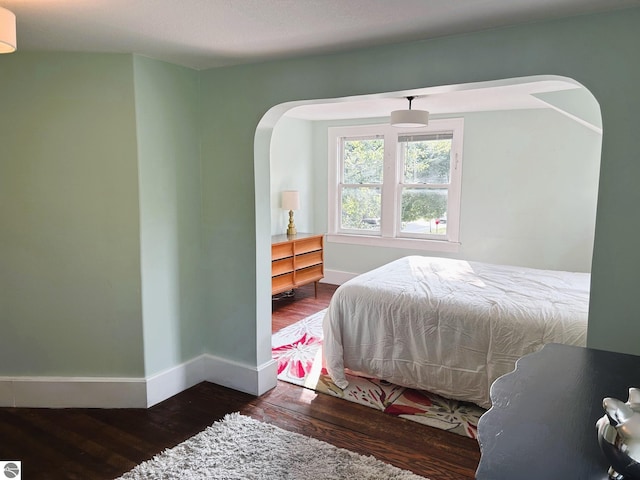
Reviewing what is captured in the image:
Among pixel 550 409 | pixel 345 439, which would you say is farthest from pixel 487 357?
pixel 550 409

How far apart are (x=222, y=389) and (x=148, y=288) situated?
89 centimetres

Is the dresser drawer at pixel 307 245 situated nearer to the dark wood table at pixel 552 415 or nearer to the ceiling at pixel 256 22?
the ceiling at pixel 256 22

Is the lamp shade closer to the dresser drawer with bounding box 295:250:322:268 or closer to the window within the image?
the dresser drawer with bounding box 295:250:322:268

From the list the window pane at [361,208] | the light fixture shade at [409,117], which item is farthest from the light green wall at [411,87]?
the window pane at [361,208]

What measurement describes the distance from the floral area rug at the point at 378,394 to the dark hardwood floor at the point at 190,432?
0.09 metres

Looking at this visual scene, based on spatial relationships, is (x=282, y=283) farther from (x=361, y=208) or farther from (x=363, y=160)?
(x=363, y=160)


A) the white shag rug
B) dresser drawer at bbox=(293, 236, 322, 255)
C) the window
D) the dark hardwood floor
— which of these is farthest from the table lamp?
the white shag rug

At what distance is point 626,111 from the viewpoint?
184 centimetres

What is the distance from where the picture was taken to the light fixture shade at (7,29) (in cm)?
177

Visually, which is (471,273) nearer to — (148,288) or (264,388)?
(264,388)

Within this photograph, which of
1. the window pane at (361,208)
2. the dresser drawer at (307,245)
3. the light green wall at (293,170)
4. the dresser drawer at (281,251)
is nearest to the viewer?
the dresser drawer at (281,251)

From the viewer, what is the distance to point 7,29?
1.80 metres

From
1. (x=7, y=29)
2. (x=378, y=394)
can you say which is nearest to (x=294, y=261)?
(x=378, y=394)

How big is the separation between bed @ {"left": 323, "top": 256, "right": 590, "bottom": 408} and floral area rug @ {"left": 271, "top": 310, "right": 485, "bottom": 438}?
0.08 m
